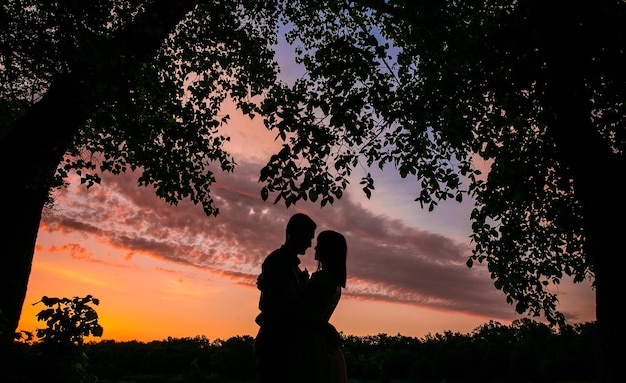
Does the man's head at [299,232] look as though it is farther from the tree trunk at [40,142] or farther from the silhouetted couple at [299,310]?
the tree trunk at [40,142]

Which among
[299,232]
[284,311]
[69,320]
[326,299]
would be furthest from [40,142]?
[326,299]

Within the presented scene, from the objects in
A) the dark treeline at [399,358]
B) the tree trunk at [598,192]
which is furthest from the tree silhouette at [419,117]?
the dark treeline at [399,358]

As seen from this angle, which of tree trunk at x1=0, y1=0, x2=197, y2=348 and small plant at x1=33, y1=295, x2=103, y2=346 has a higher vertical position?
tree trunk at x1=0, y1=0, x2=197, y2=348

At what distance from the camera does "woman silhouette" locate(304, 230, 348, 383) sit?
17.5ft

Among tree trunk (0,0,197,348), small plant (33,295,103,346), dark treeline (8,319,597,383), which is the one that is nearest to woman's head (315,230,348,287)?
small plant (33,295,103,346)

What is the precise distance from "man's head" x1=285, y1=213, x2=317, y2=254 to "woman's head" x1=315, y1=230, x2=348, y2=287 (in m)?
0.21

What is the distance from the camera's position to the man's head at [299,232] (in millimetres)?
5383

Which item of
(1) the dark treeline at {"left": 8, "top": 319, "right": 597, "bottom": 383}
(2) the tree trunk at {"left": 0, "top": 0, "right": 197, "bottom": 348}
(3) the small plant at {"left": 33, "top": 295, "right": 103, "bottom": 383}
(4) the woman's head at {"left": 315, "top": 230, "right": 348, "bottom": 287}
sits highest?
(2) the tree trunk at {"left": 0, "top": 0, "right": 197, "bottom": 348}

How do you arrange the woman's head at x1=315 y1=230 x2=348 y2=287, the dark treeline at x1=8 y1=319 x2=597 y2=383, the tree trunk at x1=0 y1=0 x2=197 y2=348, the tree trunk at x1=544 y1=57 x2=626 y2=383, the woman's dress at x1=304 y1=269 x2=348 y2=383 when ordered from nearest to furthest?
the woman's dress at x1=304 y1=269 x2=348 y2=383 < the woman's head at x1=315 y1=230 x2=348 y2=287 < the tree trunk at x1=544 y1=57 x2=626 y2=383 < the tree trunk at x1=0 y1=0 x2=197 y2=348 < the dark treeline at x1=8 y1=319 x2=597 y2=383

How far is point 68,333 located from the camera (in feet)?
21.1

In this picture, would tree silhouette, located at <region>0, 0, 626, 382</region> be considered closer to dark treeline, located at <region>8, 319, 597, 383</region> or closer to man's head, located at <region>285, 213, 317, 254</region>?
man's head, located at <region>285, 213, 317, 254</region>

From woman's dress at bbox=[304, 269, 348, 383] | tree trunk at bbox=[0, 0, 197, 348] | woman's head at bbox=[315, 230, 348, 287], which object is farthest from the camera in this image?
tree trunk at bbox=[0, 0, 197, 348]

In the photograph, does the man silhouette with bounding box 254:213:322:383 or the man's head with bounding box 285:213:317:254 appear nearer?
the man silhouette with bounding box 254:213:322:383

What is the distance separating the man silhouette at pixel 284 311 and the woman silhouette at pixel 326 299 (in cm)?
13
